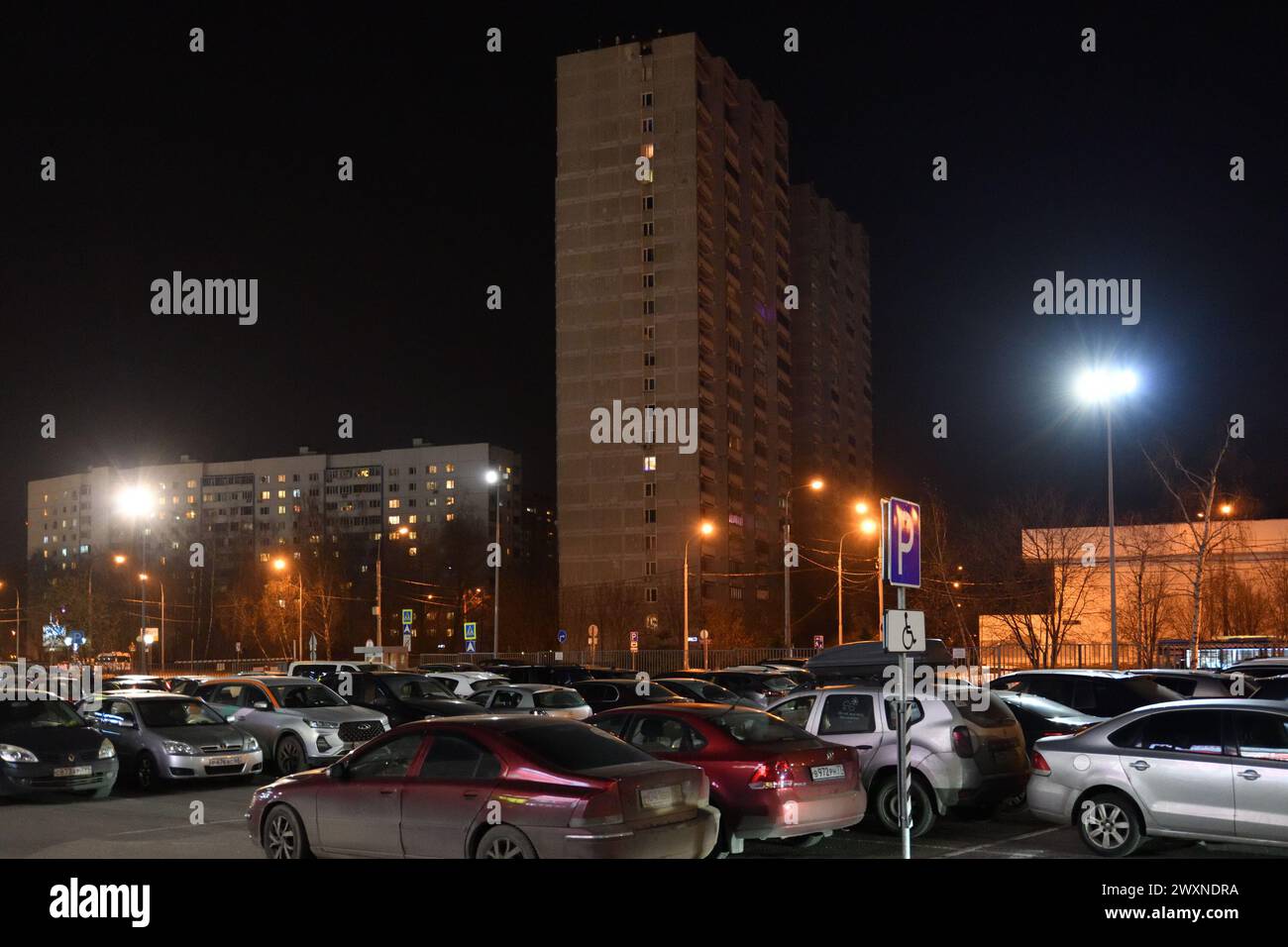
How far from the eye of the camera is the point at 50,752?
643 inches

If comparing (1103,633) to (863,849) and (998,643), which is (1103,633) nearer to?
(998,643)

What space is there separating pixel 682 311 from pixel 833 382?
38839 millimetres

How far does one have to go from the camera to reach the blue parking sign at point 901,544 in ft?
34.6

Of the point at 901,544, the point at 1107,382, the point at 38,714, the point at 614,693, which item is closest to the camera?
→ the point at 901,544

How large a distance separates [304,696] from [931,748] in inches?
472

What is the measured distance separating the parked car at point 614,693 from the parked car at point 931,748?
1038 cm

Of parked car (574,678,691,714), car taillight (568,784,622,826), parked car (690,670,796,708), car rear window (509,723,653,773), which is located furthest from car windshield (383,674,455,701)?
car taillight (568,784,622,826)

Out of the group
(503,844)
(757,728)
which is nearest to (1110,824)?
(757,728)

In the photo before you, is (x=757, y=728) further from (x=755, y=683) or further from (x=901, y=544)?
(x=755, y=683)

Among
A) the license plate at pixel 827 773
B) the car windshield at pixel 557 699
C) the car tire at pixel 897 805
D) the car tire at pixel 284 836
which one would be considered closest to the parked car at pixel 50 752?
the car tire at pixel 284 836

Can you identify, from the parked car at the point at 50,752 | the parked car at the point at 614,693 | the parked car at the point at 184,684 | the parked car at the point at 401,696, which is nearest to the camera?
the parked car at the point at 50,752

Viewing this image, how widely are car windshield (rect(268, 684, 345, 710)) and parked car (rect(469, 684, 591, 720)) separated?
2.59 meters

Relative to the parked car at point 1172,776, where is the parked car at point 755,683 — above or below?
below

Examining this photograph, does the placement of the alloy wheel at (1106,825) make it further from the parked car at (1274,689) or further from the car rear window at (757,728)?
the parked car at (1274,689)
